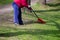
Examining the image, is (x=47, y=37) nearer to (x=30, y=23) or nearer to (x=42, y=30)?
(x=42, y=30)

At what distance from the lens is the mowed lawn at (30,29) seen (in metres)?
8.77

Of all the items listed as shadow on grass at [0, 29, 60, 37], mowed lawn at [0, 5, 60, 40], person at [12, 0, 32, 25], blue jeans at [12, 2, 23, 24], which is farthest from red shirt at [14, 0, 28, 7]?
shadow on grass at [0, 29, 60, 37]

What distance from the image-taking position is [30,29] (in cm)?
981

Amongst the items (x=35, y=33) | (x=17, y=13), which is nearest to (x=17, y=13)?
(x=17, y=13)

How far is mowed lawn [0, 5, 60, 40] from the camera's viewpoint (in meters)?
8.77

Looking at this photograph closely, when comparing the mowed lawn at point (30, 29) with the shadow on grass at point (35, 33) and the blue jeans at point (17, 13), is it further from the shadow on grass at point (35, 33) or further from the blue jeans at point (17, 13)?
the blue jeans at point (17, 13)

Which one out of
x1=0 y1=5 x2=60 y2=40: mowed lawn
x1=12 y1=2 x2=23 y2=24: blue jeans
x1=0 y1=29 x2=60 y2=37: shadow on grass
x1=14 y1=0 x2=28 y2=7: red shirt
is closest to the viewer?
x1=0 y1=5 x2=60 y2=40: mowed lawn

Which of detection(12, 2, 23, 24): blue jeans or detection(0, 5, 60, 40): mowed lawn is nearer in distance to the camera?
detection(0, 5, 60, 40): mowed lawn

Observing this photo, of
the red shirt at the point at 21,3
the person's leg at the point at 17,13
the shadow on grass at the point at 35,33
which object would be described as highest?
the red shirt at the point at 21,3

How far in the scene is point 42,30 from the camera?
976 centimetres

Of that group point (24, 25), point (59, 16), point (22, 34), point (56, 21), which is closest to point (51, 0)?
point (59, 16)

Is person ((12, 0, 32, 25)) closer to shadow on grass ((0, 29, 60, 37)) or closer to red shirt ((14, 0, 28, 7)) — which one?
red shirt ((14, 0, 28, 7))

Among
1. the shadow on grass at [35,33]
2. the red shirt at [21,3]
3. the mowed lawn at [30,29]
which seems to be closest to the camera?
the mowed lawn at [30,29]

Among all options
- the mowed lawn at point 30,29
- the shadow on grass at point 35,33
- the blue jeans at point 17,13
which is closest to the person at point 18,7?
the blue jeans at point 17,13
